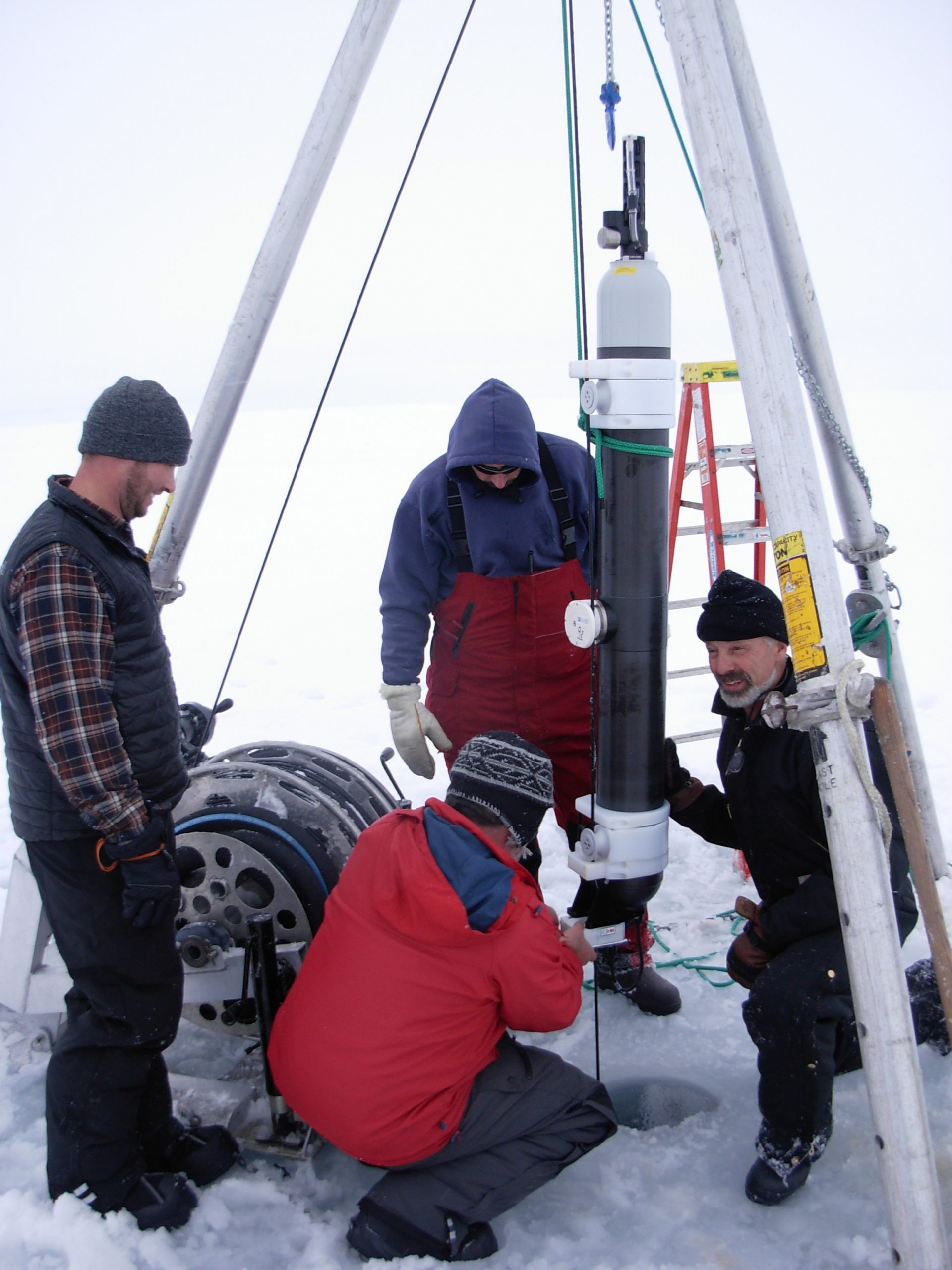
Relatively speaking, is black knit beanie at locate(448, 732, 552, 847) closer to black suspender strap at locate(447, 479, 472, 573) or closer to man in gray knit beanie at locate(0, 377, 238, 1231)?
man in gray knit beanie at locate(0, 377, 238, 1231)

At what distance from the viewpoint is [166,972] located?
242 centimetres

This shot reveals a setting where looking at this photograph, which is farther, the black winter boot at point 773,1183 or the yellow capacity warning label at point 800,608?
the black winter boot at point 773,1183

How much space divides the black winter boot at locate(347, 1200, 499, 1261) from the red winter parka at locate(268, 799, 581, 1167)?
14 cm

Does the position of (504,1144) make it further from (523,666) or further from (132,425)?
(132,425)

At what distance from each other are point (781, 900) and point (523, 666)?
3.79ft

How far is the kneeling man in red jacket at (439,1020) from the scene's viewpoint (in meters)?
2.22

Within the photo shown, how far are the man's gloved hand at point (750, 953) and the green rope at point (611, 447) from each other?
4.17ft

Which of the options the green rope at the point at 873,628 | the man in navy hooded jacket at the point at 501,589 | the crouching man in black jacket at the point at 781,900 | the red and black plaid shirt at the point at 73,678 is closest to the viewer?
the red and black plaid shirt at the point at 73,678

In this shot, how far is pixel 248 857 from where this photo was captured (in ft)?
9.52

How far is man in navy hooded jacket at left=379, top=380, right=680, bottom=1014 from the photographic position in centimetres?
321

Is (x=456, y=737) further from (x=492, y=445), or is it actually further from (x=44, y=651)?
(x=44, y=651)

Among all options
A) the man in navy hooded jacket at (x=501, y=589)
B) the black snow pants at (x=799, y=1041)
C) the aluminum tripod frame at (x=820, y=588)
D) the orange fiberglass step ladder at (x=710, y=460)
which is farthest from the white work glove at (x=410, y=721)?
the aluminum tripod frame at (x=820, y=588)

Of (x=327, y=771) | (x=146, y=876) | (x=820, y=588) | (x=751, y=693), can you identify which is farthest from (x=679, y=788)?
(x=146, y=876)

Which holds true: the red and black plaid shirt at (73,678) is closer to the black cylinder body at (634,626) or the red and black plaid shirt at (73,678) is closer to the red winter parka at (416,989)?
the red winter parka at (416,989)
